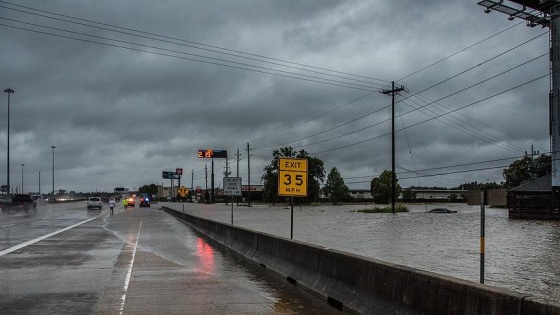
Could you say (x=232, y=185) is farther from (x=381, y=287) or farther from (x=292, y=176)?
(x=381, y=287)

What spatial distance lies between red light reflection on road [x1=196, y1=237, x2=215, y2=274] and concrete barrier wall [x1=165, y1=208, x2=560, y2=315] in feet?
5.13

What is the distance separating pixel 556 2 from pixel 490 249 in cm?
3178

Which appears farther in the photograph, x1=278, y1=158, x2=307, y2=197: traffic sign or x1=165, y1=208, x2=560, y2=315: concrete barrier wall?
x1=278, y1=158, x2=307, y2=197: traffic sign

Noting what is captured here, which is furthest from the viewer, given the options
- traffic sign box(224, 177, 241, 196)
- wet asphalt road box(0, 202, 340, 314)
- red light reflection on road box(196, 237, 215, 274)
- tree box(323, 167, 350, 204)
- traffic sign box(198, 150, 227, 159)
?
tree box(323, 167, 350, 204)

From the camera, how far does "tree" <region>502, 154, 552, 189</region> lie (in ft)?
321

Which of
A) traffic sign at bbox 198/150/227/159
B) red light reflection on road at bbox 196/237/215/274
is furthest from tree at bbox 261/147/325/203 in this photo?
red light reflection on road at bbox 196/237/215/274

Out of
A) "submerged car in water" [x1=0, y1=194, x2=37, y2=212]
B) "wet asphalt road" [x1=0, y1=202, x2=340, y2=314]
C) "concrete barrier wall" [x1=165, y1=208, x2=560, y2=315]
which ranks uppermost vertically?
"concrete barrier wall" [x1=165, y1=208, x2=560, y2=315]

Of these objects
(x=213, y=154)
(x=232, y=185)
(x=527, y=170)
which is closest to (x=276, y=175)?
(x=213, y=154)

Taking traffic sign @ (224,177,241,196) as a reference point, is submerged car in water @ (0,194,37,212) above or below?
below

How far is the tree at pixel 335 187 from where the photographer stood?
14738 centimetres

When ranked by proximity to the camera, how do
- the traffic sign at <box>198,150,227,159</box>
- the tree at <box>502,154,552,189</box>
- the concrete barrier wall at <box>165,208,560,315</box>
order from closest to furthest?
the concrete barrier wall at <box>165,208,560,315</box> < the tree at <box>502,154,552,189</box> < the traffic sign at <box>198,150,227,159</box>

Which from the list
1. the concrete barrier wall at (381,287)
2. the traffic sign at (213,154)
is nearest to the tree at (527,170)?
the traffic sign at (213,154)

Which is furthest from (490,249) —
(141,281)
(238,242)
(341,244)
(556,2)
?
(556,2)

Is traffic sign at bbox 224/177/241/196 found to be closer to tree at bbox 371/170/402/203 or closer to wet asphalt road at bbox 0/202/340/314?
wet asphalt road at bbox 0/202/340/314
